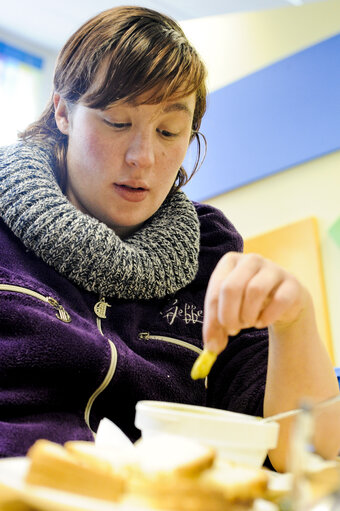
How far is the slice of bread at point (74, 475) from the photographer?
31 centimetres

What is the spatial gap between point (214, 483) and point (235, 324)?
23cm

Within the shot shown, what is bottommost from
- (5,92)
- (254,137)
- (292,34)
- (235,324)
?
(5,92)

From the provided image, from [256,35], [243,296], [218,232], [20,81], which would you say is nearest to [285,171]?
[256,35]

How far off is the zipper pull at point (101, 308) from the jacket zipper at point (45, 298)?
7 centimetres

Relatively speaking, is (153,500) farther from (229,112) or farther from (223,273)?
(229,112)

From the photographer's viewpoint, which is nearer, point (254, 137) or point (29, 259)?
point (29, 259)

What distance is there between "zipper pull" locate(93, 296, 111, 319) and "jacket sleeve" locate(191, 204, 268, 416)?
20cm

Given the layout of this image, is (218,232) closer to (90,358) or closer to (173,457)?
(90,358)

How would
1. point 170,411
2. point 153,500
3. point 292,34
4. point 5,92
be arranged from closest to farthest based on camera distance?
point 153,500 → point 170,411 → point 292,34 → point 5,92

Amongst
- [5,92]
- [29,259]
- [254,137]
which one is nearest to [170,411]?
[29,259]

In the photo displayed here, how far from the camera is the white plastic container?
437 millimetres

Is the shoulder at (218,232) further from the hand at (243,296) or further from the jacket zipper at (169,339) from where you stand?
the hand at (243,296)

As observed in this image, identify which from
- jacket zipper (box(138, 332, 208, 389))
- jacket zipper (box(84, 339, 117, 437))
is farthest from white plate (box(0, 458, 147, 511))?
jacket zipper (box(138, 332, 208, 389))

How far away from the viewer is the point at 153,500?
0.99 ft
